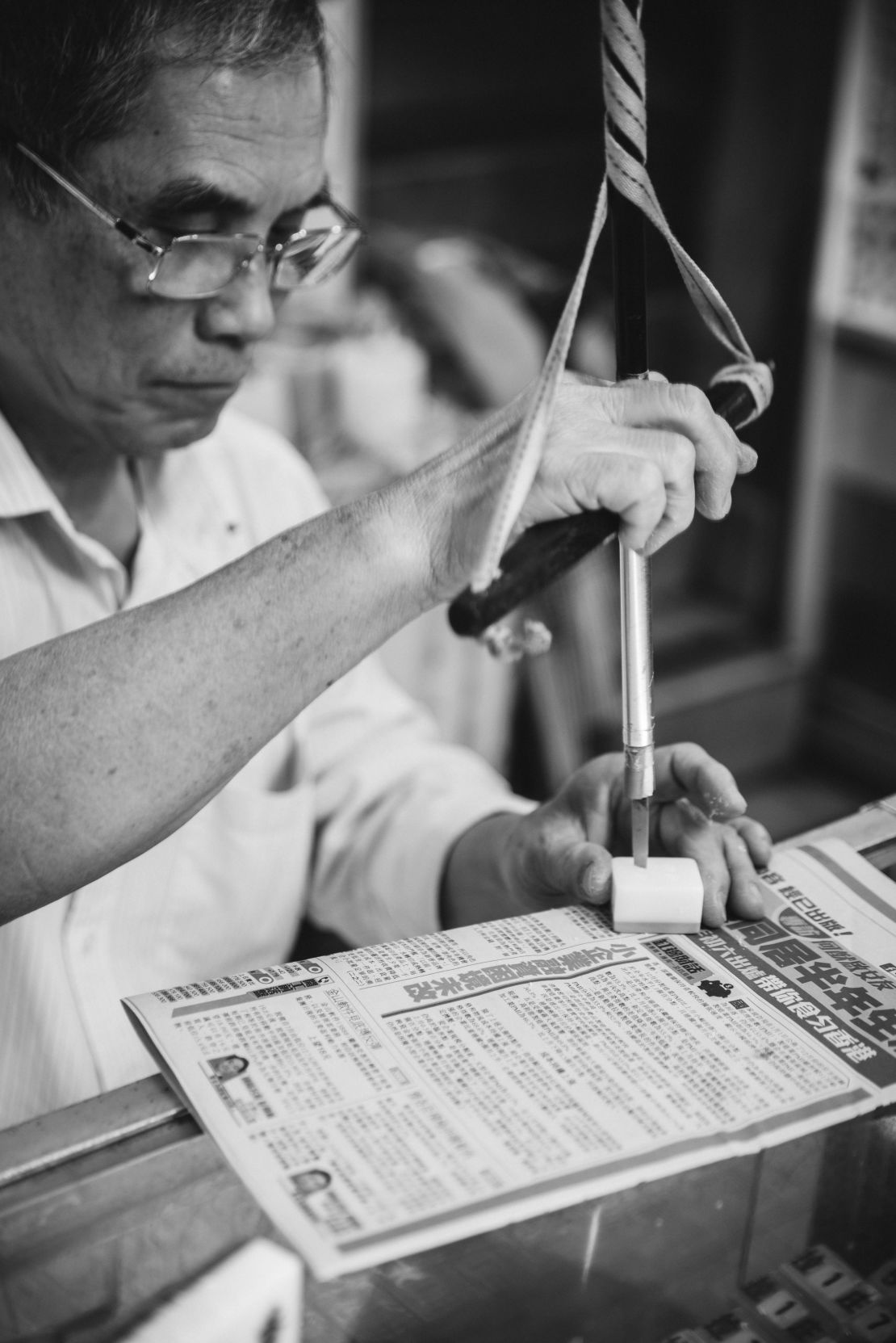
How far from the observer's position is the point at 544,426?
90 cm

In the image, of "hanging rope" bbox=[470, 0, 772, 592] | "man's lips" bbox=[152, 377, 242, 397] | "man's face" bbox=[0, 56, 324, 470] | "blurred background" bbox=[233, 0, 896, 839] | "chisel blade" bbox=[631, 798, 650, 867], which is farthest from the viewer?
"blurred background" bbox=[233, 0, 896, 839]

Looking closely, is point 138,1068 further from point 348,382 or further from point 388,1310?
point 348,382

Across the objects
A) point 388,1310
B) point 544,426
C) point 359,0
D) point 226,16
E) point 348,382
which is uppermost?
point 359,0

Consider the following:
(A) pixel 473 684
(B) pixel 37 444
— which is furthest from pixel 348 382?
(B) pixel 37 444

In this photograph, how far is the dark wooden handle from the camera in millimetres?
981

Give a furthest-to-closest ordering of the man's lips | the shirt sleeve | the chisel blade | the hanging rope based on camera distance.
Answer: the shirt sleeve, the man's lips, the chisel blade, the hanging rope

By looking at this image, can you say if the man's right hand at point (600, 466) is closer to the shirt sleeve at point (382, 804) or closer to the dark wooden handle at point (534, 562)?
the dark wooden handle at point (534, 562)

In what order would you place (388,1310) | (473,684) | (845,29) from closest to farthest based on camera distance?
(388,1310)
(473,684)
(845,29)

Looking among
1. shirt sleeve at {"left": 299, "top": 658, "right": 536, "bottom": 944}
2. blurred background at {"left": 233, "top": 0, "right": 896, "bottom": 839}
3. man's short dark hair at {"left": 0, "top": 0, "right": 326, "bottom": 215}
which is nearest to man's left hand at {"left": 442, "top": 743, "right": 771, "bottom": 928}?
shirt sleeve at {"left": 299, "top": 658, "right": 536, "bottom": 944}

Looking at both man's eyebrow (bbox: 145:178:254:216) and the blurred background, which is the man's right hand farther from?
the blurred background

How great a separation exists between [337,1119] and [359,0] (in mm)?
2701

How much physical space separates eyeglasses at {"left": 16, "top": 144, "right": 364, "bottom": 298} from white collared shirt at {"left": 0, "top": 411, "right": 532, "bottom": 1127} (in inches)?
10.1

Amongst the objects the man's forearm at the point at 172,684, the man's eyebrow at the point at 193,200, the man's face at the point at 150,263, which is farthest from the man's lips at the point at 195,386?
the man's forearm at the point at 172,684

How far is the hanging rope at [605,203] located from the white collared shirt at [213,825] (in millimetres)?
587
